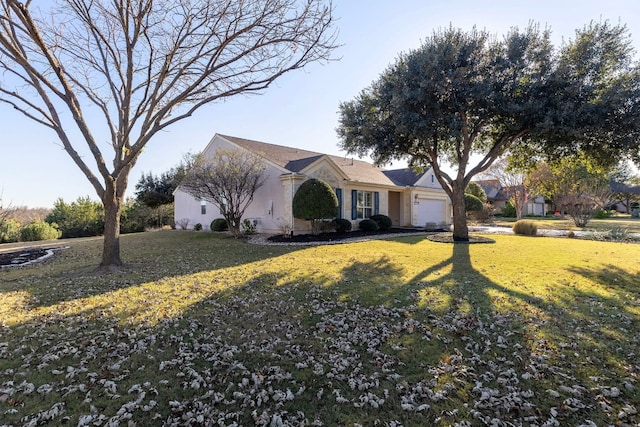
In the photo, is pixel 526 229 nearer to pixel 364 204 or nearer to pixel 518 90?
pixel 518 90

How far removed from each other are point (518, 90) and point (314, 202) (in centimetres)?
945

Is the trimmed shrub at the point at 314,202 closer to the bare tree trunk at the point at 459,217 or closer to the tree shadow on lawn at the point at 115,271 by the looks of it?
the tree shadow on lawn at the point at 115,271

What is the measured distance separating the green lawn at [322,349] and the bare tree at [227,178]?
7.47 m

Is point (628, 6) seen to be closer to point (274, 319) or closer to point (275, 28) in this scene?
point (275, 28)

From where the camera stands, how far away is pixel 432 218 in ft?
84.7

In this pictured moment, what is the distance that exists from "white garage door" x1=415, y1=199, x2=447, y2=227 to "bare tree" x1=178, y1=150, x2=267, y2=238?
13.7m

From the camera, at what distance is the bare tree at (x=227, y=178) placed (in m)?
14.8

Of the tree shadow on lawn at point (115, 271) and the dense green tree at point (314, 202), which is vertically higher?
the dense green tree at point (314, 202)

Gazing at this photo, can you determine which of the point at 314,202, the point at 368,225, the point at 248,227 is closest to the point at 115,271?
the point at 314,202

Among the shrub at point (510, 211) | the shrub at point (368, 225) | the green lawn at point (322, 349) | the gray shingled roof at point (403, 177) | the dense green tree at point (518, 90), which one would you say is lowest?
the green lawn at point (322, 349)

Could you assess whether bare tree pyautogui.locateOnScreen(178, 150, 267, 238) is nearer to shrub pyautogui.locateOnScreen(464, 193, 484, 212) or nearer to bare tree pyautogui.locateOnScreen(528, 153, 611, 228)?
shrub pyautogui.locateOnScreen(464, 193, 484, 212)

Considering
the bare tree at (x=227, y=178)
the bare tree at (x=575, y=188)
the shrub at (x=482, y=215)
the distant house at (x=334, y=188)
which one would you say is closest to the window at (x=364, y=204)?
the distant house at (x=334, y=188)

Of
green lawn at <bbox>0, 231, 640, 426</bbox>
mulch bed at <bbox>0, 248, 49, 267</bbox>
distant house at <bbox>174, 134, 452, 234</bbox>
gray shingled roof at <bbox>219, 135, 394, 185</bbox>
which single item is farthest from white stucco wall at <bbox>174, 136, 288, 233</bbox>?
green lawn at <bbox>0, 231, 640, 426</bbox>

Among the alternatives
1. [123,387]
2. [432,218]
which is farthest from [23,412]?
[432,218]
